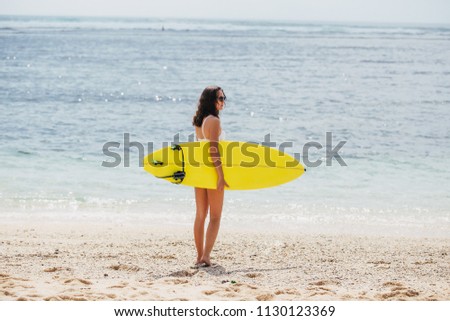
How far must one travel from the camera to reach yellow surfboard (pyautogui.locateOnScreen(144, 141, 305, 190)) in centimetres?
489

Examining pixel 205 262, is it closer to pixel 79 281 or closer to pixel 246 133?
pixel 79 281

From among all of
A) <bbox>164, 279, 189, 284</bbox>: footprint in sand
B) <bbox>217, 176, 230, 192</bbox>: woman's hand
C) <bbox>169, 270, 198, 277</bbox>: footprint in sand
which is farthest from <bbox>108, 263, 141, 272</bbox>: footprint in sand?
<bbox>217, 176, 230, 192</bbox>: woman's hand

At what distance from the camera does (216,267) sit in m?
5.02

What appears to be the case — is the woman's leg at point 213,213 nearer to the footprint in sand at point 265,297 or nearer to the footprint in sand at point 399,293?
the footprint in sand at point 265,297

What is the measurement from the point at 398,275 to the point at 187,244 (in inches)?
71.2

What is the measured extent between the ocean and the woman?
1.99m

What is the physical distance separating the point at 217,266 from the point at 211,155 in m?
0.85

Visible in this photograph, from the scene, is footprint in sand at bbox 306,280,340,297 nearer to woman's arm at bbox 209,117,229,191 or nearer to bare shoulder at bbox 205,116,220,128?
woman's arm at bbox 209,117,229,191

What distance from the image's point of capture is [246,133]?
42.2 feet

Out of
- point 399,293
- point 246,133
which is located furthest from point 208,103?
point 246,133

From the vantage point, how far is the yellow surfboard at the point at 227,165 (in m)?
4.89

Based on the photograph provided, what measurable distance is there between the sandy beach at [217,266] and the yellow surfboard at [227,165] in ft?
2.00

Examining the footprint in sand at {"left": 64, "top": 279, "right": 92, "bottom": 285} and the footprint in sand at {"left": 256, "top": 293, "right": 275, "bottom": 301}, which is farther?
the footprint in sand at {"left": 64, "top": 279, "right": 92, "bottom": 285}
